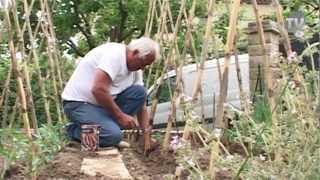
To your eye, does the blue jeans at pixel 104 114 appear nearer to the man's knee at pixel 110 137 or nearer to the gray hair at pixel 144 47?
the man's knee at pixel 110 137

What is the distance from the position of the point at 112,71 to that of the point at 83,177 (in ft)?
2.58

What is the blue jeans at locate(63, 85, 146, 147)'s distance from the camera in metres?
5.13

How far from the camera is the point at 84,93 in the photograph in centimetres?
525

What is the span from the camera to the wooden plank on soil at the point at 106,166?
459 cm

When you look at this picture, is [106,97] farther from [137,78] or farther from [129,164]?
[137,78]

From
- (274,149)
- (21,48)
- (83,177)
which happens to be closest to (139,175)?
(83,177)

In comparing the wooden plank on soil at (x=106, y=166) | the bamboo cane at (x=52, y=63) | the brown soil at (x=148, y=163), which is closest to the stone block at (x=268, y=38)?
the bamboo cane at (x=52, y=63)

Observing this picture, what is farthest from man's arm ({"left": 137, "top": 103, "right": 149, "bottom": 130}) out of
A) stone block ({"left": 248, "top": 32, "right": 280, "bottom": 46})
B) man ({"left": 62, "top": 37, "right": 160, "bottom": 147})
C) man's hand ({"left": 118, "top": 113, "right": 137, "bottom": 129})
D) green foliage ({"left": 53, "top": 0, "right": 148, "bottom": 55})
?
green foliage ({"left": 53, "top": 0, "right": 148, "bottom": 55})

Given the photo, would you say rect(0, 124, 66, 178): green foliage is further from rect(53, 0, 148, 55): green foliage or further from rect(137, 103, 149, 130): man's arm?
rect(53, 0, 148, 55): green foliage

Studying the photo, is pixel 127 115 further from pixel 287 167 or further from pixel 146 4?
pixel 146 4

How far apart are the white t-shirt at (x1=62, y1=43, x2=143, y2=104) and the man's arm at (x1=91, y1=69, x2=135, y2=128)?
0.04 meters

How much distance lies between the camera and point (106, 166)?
4734 mm

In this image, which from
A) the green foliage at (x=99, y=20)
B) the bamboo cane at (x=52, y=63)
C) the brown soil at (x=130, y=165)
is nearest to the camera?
the brown soil at (x=130, y=165)

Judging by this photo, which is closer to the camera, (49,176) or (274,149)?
(274,149)
